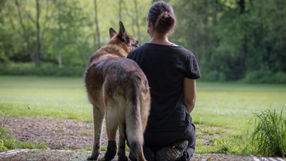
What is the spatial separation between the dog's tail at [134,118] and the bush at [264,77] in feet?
126

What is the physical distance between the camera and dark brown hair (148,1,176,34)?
3.97m

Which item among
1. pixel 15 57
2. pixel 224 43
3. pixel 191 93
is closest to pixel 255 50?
pixel 224 43

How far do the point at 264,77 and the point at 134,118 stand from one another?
3944cm

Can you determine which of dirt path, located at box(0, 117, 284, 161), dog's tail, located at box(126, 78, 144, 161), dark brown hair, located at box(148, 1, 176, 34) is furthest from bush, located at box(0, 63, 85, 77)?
dog's tail, located at box(126, 78, 144, 161)

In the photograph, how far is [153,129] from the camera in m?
4.22

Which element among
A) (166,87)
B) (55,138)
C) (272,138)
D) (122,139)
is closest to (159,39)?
(166,87)

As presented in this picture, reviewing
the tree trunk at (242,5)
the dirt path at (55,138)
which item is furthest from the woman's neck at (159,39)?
the tree trunk at (242,5)

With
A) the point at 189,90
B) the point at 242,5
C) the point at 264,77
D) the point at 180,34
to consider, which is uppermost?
the point at 242,5

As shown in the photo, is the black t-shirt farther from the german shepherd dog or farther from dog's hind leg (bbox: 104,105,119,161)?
dog's hind leg (bbox: 104,105,119,161)

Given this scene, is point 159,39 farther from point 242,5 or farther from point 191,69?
point 242,5

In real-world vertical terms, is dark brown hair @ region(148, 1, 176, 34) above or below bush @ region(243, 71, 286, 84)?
above

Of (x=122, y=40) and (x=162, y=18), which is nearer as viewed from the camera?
(x=162, y=18)

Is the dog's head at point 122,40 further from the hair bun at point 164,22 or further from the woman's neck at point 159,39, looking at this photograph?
the hair bun at point 164,22

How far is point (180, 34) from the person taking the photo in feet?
154
